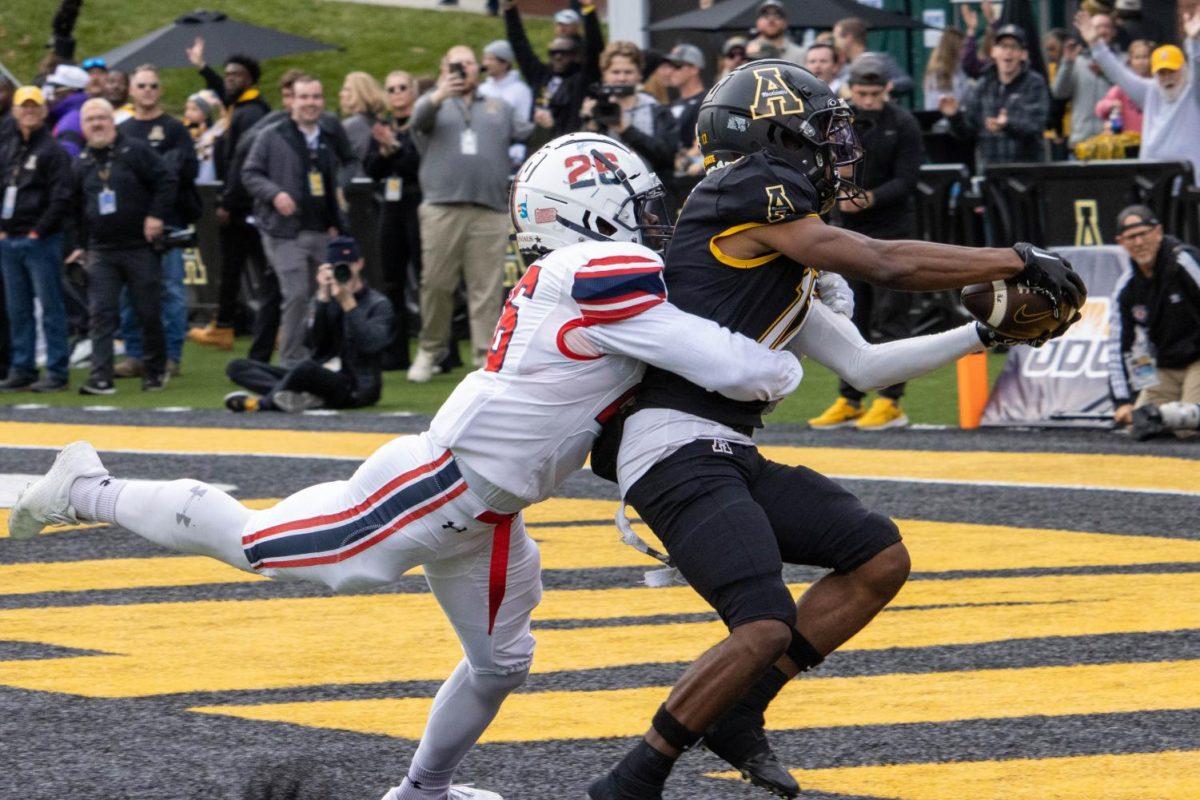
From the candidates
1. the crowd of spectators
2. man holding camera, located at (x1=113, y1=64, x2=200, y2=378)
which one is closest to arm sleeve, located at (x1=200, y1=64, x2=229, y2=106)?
the crowd of spectators

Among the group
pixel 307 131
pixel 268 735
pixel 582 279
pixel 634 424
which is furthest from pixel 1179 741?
pixel 307 131

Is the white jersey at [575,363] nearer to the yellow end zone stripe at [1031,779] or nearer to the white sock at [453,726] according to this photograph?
the white sock at [453,726]

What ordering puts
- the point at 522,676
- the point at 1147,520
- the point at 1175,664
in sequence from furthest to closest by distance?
the point at 1147,520 < the point at 1175,664 < the point at 522,676

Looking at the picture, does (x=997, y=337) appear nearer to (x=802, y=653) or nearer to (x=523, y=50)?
(x=802, y=653)

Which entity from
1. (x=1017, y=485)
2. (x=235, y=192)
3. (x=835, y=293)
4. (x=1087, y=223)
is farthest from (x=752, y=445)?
(x=235, y=192)

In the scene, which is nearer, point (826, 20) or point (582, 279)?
point (582, 279)

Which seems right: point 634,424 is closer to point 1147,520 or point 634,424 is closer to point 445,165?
point 1147,520

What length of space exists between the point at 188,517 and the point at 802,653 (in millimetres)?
1468

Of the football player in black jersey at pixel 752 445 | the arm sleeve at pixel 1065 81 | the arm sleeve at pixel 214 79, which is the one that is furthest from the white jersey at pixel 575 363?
the arm sleeve at pixel 214 79

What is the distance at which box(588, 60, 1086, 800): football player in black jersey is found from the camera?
4492mm

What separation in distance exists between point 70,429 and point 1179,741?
8475 mm

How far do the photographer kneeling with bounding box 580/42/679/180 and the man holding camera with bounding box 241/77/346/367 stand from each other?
1783mm

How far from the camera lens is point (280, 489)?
32.4ft

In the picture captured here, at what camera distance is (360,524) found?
4.68 meters
